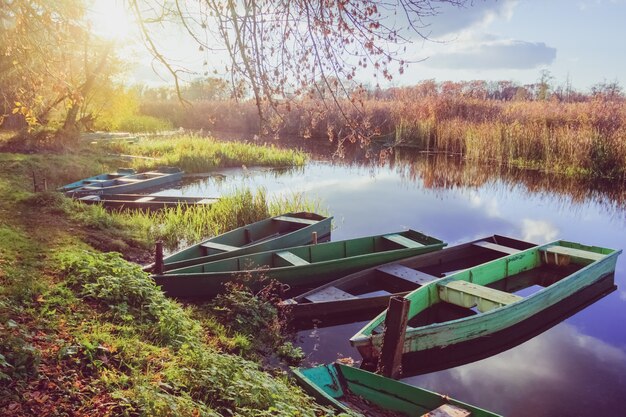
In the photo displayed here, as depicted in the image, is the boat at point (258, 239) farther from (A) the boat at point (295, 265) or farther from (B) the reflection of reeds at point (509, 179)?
(B) the reflection of reeds at point (509, 179)

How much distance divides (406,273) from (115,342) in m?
4.59

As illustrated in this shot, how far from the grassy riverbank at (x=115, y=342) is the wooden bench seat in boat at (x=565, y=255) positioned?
17.0 ft

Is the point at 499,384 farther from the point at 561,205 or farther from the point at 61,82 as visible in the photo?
the point at 561,205

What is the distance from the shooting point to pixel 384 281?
25.3 feet

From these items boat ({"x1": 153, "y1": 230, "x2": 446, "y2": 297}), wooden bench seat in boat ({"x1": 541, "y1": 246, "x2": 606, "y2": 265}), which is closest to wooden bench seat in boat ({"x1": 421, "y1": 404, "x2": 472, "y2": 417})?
boat ({"x1": 153, "y1": 230, "x2": 446, "y2": 297})

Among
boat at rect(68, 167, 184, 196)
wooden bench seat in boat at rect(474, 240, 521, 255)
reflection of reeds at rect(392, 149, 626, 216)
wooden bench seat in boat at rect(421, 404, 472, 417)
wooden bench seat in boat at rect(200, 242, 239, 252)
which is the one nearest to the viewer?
wooden bench seat in boat at rect(421, 404, 472, 417)

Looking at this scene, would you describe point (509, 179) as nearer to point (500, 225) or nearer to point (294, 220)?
point (500, 225)

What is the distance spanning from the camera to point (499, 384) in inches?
224

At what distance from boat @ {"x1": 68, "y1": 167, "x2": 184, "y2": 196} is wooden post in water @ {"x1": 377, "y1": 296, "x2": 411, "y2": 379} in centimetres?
968

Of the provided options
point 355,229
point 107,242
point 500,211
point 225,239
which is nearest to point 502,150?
point 500,211

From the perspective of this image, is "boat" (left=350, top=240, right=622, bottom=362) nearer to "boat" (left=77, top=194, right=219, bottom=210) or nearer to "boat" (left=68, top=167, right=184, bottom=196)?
"boat" (left=77, top=194, right=219, bottom=210)

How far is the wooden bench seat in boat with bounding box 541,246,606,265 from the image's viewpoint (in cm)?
840

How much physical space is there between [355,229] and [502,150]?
31.5 ft

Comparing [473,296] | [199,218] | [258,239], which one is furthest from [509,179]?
[473,296]
